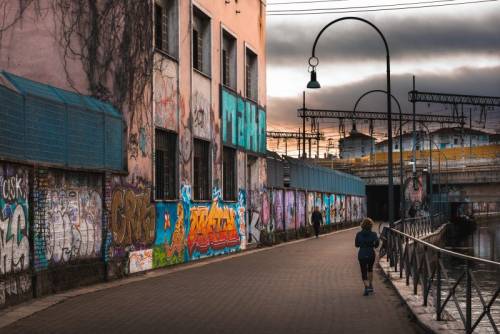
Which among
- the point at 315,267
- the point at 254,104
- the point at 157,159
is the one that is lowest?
the point at 315,267

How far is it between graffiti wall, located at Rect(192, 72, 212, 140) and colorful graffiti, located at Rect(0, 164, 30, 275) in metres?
10.3

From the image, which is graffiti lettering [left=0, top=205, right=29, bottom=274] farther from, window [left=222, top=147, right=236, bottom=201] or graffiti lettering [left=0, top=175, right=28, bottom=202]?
window [left=222, top=147, right=236, bottom=201]

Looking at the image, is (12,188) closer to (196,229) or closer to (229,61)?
(196,229)

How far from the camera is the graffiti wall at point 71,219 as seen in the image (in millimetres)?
13258

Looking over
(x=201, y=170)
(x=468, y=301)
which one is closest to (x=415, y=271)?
(x=468, y=301)

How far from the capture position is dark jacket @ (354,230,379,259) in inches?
541

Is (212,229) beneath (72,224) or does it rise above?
beneath

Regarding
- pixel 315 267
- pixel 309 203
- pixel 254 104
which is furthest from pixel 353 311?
pixel 309 203

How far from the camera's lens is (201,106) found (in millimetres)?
22906

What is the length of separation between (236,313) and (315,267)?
900cm

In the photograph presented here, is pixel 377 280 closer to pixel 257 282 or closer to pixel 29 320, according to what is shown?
pixel 257 282

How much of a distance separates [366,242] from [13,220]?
618cm

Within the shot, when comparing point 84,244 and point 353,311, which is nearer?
point 353,311

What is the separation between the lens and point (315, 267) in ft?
64.0
